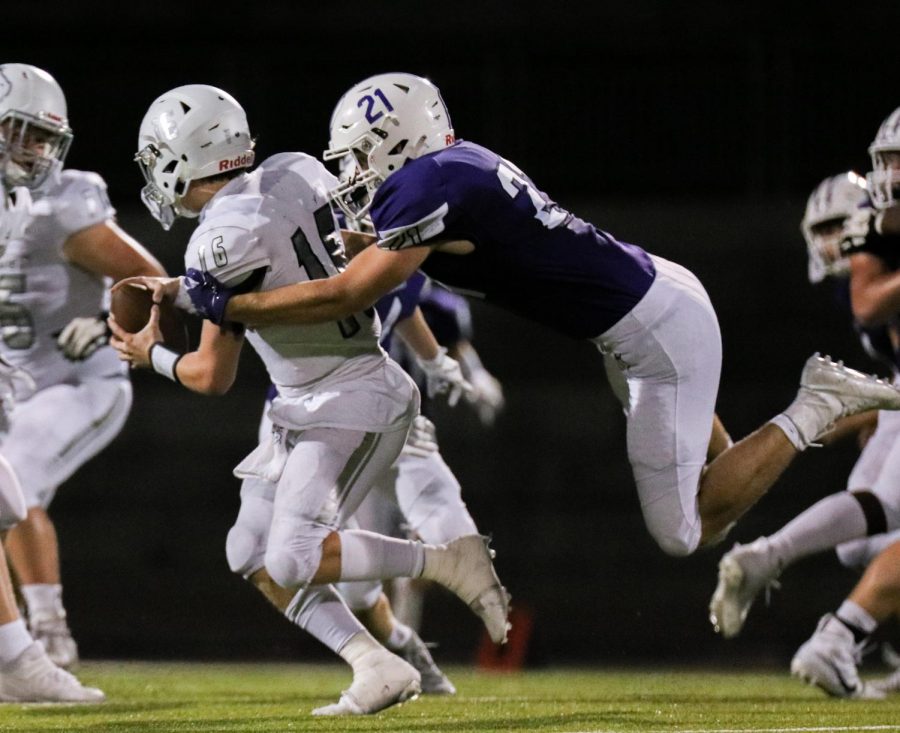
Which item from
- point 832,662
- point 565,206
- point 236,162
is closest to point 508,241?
point 236,162

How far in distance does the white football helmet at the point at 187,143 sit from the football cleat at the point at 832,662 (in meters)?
1.79

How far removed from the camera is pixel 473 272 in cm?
353

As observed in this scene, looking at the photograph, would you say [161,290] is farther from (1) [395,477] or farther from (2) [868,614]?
(2) [868,614]

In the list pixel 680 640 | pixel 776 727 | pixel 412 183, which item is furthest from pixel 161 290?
pixel 680 640

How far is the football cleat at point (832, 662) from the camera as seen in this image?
4.02 metres

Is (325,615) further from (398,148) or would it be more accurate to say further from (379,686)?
(398,148)

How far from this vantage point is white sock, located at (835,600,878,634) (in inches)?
161

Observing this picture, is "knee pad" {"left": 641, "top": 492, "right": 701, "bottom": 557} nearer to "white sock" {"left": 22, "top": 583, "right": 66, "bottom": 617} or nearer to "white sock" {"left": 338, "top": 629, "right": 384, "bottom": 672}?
"white sock" {"left": 338, "top": 629, "right": 384, "bottom": 672}

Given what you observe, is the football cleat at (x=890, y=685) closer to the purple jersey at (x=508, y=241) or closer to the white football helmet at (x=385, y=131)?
the purple jersey at (x=508, y=241)

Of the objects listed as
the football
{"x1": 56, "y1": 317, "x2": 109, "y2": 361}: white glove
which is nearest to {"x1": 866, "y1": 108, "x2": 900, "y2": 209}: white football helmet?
the football

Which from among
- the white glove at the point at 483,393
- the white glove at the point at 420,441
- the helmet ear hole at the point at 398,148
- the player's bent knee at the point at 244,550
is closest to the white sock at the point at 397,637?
the white glove at the point at 420,441

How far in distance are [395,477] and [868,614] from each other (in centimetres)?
127

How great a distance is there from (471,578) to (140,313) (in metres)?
0.96

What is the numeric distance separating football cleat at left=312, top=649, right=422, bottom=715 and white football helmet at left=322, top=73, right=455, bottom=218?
982 mm
